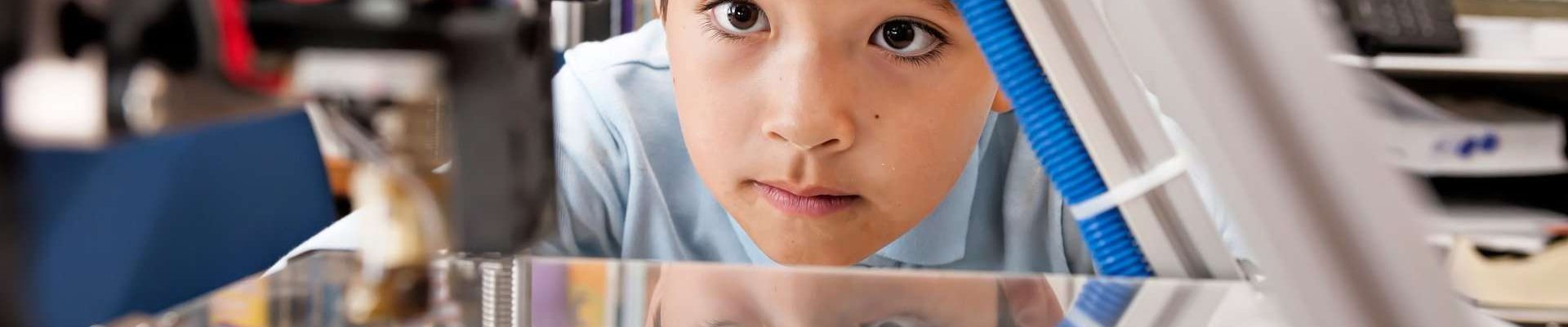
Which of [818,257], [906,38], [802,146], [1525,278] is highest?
[906,38]

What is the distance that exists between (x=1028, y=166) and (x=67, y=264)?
2.90 feet

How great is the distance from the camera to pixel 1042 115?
0.69 metres

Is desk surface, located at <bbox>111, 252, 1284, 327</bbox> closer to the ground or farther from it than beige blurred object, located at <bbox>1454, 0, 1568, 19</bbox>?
closer to the ground

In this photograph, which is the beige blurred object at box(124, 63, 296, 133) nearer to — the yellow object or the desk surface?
the desk surface

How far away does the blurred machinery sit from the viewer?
229 millimetres

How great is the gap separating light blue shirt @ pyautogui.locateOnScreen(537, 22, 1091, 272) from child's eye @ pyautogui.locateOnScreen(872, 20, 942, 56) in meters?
0.12

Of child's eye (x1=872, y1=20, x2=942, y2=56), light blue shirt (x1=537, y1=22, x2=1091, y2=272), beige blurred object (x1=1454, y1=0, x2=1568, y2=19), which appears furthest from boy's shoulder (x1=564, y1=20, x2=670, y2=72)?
beige blurred object (x1=1454, y1=0, x2=1568, y2=19)

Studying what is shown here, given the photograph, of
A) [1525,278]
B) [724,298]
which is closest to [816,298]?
[724,298]

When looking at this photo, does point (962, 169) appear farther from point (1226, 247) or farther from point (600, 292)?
point (600, 292)

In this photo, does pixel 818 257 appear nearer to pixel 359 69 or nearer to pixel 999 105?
pixel 999 105

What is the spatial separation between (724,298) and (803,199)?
0.40 meters

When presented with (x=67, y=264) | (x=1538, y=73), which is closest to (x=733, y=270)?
(x=67, y=264)

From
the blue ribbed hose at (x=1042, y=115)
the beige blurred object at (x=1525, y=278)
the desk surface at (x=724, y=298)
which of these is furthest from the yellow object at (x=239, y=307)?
the beige blurred object at (x=1525, y=278)

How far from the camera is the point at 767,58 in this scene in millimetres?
1007
